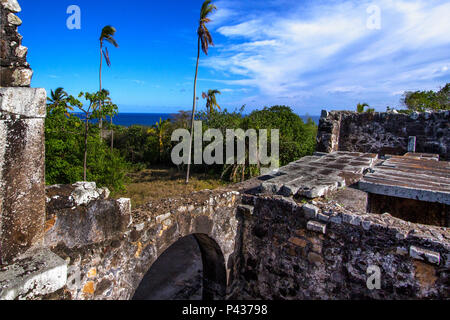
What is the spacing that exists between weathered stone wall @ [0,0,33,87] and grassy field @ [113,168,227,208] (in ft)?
38.7

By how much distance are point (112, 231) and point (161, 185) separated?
15458 millimetres

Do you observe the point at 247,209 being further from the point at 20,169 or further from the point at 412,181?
the point at 20,169

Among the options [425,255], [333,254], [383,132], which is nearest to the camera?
[425,255]

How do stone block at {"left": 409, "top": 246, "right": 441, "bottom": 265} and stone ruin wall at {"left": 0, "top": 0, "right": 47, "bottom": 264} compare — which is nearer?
stone ruin wall at {"left": 0, "top": 0, "right": 47, "bottom": 264}

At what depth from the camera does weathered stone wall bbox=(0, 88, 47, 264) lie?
174 centimetres

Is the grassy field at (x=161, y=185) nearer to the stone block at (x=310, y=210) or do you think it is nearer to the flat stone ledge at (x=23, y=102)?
the stone block at (x=310, y=210)

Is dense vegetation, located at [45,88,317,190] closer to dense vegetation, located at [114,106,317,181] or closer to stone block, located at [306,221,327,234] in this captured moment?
dense vegetation, located at [114,106,317,181]

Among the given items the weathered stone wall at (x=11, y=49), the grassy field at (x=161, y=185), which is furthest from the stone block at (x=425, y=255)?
the grassy field at (x=161, y=185)

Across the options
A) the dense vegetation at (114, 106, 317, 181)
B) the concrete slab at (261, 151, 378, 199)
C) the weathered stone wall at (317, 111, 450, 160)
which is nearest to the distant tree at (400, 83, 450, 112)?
the dense vegetation at (114, 106, 317, 181)

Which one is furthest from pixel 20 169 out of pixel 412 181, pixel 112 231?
pixel 412 181

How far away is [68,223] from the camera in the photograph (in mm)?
2352

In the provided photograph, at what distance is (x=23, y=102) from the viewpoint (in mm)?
1779
